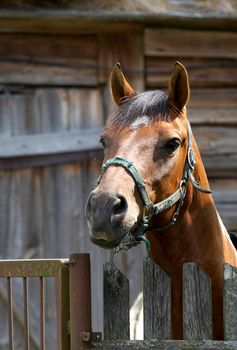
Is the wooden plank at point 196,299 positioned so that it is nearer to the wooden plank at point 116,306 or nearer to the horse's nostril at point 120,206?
the wooden plank at point 116,306

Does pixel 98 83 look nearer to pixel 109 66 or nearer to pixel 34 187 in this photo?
pixel 109 66

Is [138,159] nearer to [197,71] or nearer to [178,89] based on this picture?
[178,89]

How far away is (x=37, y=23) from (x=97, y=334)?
191 inches

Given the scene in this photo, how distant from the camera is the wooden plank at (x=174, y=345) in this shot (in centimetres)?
358

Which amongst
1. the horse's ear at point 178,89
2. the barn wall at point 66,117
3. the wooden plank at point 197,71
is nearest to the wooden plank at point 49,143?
the barn wall at point 66,117

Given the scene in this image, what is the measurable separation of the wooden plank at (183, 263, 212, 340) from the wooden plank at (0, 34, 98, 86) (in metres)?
4.88

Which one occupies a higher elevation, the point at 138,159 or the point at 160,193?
the point at 138,159

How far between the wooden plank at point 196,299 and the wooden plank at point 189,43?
5.00 meters

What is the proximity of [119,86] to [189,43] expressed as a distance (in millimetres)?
4451

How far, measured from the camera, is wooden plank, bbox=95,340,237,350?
11.7 feet

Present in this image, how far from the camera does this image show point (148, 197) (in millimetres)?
3760

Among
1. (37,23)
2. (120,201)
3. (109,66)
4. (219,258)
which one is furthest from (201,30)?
(120,201)

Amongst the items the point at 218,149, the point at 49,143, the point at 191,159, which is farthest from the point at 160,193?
the point at 218,149

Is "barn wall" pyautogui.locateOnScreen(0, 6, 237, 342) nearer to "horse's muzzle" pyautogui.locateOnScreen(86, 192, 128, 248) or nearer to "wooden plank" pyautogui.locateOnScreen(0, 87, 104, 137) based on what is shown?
"wooden plank" pyautogui.locateOnScreen(0, 87, 104, 137)
